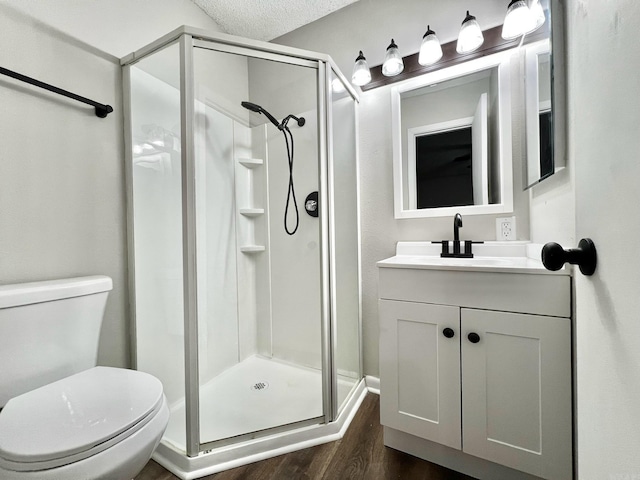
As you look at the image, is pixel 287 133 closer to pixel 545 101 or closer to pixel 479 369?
pixel 545 101

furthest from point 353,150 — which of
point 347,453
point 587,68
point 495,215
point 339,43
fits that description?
point 347,453

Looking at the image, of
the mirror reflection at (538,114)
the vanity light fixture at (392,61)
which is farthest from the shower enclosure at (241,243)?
the mirror reflection at (538,114)

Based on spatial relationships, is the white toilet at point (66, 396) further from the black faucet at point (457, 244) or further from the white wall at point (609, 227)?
the black faucet at point (457, 244)

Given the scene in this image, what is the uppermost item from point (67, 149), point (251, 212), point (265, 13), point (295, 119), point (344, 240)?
point (265, 13)

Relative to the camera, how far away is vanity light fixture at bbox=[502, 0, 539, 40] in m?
1.19

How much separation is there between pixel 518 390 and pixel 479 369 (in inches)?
5.1

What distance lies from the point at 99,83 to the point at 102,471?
1.53 metres

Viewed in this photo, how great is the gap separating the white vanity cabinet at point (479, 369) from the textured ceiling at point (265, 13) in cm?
173

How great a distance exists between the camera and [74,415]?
0.77m

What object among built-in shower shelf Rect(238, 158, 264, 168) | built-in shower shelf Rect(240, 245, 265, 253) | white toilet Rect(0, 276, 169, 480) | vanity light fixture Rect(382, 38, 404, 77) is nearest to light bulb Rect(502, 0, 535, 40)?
vanity light fixture Rect(382, 38, 404, 77)

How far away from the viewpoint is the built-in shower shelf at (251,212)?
1736 mm

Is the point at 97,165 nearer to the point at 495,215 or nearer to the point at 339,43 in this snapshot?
the point at 339,43

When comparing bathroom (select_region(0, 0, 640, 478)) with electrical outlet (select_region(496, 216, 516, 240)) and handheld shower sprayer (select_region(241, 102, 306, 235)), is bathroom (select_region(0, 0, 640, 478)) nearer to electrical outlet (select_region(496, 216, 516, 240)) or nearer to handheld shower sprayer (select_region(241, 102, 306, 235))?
electrical outlet (select_region(496, 216, 516, 240))

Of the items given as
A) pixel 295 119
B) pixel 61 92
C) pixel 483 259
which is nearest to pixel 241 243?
pixel 295 119
